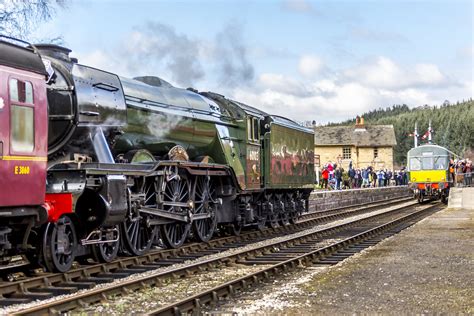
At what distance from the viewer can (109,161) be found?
10789 mm

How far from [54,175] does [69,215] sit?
2.57 feet

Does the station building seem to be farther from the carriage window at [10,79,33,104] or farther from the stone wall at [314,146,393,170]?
the carriage window at [10,79,33,104]

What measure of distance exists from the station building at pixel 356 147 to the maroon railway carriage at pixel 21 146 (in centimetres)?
7056

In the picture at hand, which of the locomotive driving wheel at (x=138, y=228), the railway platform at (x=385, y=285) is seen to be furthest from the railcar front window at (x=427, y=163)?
the locomotive driving wheel at (x=138, y=228)

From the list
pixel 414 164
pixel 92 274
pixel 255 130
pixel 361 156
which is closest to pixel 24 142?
pixel 92 274

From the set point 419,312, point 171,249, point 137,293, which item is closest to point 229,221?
point 171,249

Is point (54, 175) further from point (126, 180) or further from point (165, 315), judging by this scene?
point (165, 315)

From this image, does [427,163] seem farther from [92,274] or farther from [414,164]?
[92,274]

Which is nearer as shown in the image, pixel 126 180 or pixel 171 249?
pixel 126 180

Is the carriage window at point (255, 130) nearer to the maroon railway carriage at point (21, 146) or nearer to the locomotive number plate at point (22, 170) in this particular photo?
the maroon railway carriage at point (21, 146)

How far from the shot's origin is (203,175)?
1445 centimetres

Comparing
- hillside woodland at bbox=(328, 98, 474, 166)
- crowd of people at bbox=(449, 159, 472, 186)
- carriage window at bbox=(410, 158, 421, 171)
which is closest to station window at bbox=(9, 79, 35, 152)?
carriage window at bbox=(410, 158, 421, 171)

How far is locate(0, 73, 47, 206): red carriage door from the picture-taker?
8.13 m

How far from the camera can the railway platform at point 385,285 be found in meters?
7.48
